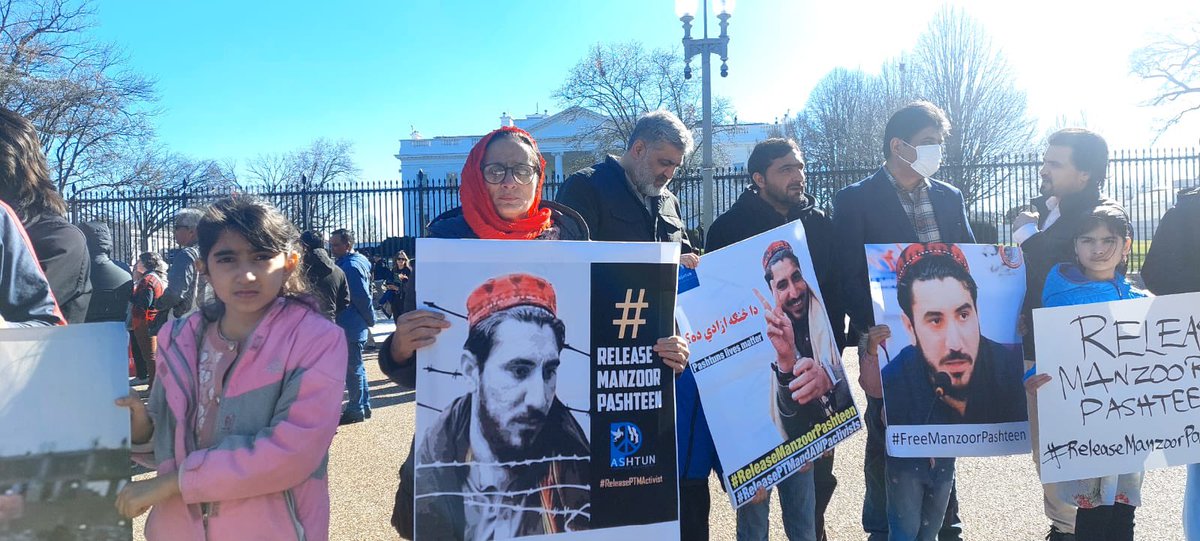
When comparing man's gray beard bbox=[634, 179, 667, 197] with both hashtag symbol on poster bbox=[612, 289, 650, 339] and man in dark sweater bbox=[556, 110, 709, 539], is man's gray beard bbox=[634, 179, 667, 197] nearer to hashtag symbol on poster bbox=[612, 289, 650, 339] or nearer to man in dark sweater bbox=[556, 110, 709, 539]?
man in dark sweater bbox=[556, 110, 709, 539]

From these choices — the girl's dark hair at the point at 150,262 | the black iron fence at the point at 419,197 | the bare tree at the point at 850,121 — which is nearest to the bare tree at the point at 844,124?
the bare tree at the point at 850,121

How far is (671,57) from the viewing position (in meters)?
29.2

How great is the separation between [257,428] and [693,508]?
1.84 metres

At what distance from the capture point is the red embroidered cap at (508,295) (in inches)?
76.0

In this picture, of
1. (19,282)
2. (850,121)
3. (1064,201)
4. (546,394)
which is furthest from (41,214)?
(850,121)

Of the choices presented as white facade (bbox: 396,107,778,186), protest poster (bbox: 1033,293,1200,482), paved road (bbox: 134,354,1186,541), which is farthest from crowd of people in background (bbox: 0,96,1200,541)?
white facade (bbox: 396,107,778,186)

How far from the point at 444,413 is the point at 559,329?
1.32 feet

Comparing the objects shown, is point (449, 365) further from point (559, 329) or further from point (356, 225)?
point (356, 225)

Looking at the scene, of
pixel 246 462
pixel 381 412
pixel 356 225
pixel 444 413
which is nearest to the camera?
pixel 246 462

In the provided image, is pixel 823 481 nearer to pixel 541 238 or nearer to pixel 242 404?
pixel 541 238

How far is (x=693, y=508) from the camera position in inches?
116

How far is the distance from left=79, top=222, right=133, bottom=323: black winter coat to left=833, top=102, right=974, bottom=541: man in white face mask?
4208 mm

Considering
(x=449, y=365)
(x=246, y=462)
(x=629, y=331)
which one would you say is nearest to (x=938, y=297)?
(x=629, y=331)

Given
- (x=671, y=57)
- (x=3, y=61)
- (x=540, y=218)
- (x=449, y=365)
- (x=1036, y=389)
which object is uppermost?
(x=671, y=57)
